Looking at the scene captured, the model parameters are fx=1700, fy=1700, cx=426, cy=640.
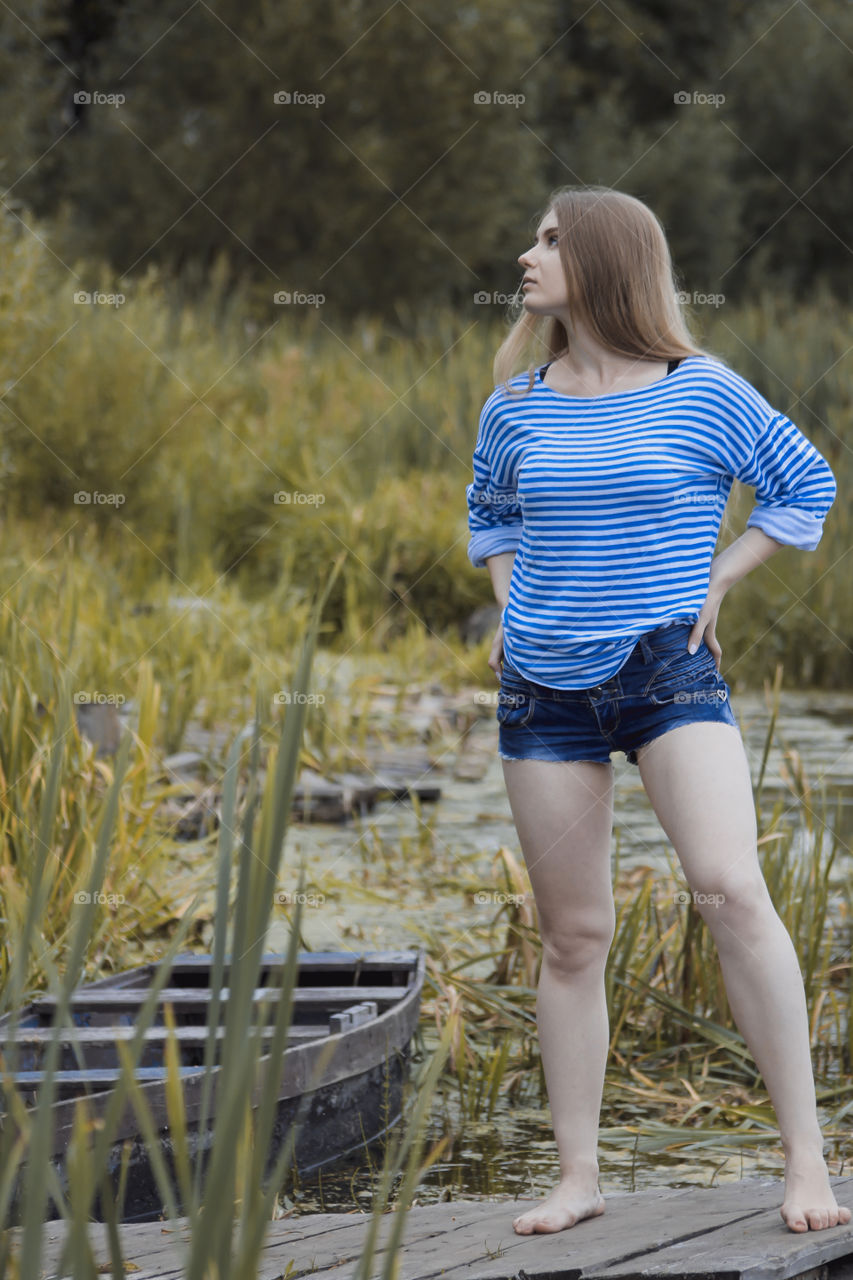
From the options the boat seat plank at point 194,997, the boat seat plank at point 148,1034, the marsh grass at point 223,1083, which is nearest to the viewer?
the marsh grass at point 223,1083

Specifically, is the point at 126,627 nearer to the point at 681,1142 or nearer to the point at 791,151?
the point at 681,1142

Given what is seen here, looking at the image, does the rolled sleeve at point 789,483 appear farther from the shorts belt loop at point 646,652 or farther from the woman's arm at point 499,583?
the woman's arm at point 499,583

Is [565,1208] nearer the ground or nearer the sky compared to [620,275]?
nearer the ground

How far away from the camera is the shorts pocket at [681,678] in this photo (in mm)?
2271

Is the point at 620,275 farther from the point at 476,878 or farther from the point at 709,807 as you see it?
the point at 476,878

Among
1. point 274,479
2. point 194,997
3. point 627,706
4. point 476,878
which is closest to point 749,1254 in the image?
point 627,706

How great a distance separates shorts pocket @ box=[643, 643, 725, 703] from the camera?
2.27 metres

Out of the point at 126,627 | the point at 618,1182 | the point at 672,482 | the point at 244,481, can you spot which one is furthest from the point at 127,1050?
the point at 244,481

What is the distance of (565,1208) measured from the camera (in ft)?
7.60

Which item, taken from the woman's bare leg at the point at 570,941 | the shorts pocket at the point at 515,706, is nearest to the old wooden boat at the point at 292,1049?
the woman's bare leg at the point at 570,941

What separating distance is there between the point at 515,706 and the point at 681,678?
0.23 meters

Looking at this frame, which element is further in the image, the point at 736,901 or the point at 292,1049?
the point at 292,1049

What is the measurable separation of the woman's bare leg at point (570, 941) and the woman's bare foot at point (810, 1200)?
0.92 ft

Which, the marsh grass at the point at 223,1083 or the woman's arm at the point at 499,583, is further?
the woman's arm at the point at 499,583
